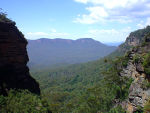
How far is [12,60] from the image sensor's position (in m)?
34.6

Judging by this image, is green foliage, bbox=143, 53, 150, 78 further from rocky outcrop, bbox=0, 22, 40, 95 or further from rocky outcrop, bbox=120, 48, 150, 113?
rocky outcrop, bbox=0, 22, 40, 95

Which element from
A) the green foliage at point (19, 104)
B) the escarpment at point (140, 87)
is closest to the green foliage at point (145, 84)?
the escarpment at point (140, 87)

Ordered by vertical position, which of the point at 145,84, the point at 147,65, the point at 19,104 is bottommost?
the point at 19,104

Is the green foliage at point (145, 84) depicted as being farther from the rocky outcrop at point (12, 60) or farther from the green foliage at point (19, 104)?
the rocky outcrop at point (12, 60)

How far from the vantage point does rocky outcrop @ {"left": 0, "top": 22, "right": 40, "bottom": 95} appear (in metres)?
32.7

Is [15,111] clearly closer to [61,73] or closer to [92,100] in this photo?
[92,100]

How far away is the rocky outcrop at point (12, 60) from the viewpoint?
32719 mm

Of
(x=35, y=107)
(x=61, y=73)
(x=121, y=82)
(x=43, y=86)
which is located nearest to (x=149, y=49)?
(x=121, y=82)

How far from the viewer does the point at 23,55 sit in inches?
1471

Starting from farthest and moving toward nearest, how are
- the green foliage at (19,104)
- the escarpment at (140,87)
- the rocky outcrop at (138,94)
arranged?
the escarpment at (140,87)
the rocky outcrop at (138,94)
the green foliage at (19,104)

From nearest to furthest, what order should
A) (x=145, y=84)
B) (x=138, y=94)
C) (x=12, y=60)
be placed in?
(x=145, y=84), (x=138, y=94), (x=12, y=60)

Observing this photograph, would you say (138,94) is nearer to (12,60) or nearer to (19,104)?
(19,104)

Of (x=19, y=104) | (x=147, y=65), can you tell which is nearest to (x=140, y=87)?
(x=147, y=65)

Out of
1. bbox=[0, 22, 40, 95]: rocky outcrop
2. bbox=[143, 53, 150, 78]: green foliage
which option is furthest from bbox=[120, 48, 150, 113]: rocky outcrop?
bbox=[0, 22, 40, 95]: rocky outcrop
